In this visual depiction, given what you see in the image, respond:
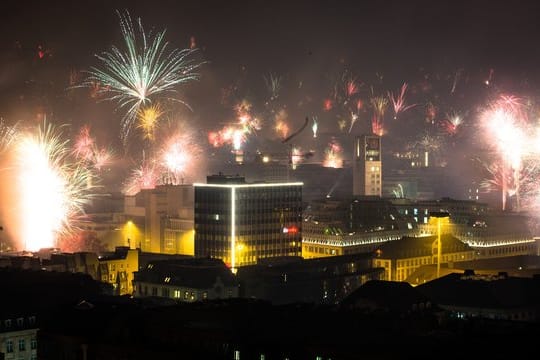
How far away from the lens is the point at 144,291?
85.4 m

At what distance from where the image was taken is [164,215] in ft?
404

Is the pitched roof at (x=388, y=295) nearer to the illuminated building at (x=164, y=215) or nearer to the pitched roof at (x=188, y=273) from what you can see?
the pitched roof at (x=188, y=273)

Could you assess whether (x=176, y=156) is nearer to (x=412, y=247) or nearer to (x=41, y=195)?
(x=41, y=195)

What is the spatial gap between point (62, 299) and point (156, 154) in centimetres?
6468

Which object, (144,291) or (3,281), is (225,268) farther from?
(3,281)

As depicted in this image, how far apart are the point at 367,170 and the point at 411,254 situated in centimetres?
4484

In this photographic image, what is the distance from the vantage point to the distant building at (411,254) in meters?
99.8

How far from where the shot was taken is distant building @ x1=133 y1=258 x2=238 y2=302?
8219cm

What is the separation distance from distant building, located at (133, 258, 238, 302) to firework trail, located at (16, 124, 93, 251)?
1844 centimetres

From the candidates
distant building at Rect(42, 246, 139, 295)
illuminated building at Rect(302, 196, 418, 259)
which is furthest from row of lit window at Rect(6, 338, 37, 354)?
illuminated building at Rect(302, 196, 418, 259)

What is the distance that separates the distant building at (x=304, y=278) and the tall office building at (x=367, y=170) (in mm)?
46397

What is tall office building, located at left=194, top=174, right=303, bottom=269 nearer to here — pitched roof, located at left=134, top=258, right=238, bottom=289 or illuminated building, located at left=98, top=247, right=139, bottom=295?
illuminated building, located at left=98, top=247, right=139, bottom=295

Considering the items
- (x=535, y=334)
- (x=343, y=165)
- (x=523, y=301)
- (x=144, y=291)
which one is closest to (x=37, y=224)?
(x=144, y=291)

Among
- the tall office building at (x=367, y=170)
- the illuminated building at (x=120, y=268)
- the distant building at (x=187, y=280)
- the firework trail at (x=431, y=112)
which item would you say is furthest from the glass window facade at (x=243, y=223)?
the firework trail at (x=431, y=112)
